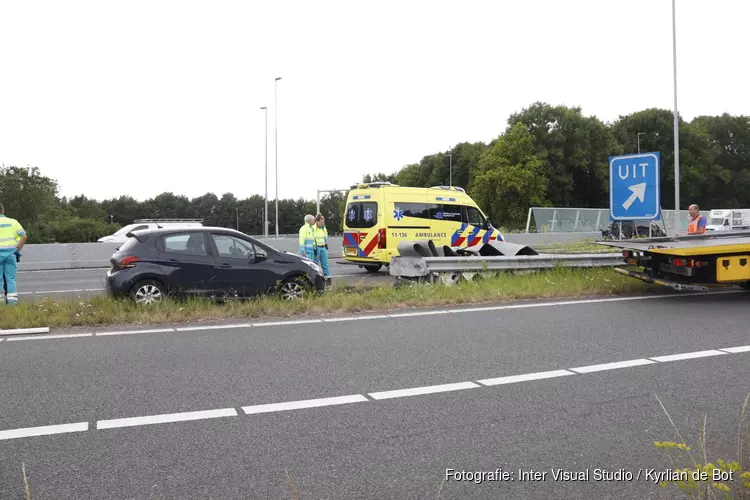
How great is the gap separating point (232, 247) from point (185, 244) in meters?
0.74

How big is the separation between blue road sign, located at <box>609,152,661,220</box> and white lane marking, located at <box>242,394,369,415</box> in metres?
8.99

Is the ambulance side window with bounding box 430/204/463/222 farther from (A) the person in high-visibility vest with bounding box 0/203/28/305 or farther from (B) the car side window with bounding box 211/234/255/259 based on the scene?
(A) the person in high-visibility vest with bounding box 0/203/28/305

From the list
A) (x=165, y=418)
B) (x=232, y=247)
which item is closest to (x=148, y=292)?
(x=232, y=247)

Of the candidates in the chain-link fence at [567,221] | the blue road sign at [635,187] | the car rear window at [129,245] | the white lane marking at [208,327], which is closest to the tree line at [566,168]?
the chain-link fence at [567,221]

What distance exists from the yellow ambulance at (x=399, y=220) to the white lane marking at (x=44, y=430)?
14.3 meters

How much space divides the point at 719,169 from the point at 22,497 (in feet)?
266

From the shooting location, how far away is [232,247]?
35.3ft

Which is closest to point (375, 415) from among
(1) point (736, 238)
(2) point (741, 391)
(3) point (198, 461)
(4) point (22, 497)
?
(3) point (198, 461)

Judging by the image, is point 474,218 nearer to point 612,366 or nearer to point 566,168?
point 612,366

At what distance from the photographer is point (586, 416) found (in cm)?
466

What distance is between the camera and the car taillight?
10031mm

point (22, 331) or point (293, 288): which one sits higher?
point (293, 288)

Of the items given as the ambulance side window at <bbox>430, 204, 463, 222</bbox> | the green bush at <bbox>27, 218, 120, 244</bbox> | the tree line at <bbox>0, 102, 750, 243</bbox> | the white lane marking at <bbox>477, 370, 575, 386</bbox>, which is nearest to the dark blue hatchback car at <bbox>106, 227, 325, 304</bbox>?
the white lane marking at <bbox>477, 370, 575, 386</bbox>

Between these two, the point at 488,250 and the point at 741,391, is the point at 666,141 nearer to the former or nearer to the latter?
the point at 488,250
